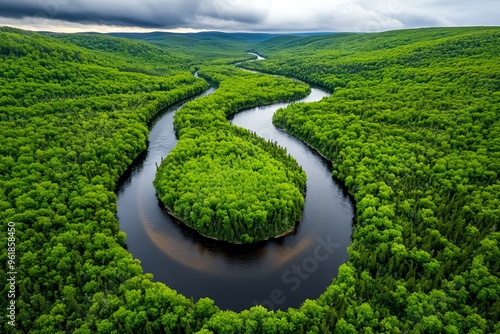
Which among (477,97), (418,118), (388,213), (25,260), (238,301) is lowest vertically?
(238,301)

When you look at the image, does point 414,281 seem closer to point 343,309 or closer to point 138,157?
point 343,309

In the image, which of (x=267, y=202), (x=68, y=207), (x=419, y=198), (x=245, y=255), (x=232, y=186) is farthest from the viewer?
(x=232, y=186)

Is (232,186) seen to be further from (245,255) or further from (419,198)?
(419,198)

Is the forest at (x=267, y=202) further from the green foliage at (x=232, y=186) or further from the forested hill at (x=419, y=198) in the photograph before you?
the green foliage at (x=232, y=186)

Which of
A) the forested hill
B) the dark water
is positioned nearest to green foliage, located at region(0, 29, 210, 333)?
the dark water

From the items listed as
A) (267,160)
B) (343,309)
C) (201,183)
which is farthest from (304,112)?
(343,309)

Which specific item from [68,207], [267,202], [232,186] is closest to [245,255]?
[267,202]
